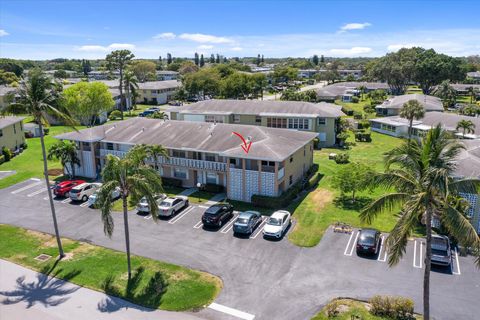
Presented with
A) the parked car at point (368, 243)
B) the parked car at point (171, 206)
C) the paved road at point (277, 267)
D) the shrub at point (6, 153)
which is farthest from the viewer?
the shrub at point (6, 153)

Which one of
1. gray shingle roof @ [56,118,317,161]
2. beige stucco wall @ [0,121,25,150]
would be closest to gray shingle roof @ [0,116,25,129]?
beige stucco wall @ [0,121,25,150]

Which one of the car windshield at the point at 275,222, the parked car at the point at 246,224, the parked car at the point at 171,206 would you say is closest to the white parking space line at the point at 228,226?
the parked car at the point at 246,224

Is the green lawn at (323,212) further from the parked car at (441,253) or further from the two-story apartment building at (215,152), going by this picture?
the parked car at (441,253)

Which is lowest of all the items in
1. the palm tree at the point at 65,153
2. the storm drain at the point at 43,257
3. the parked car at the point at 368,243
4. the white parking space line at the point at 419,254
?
the storm drain at the point at 43,257

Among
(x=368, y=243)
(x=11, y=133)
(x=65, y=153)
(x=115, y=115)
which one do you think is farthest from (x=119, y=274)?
(x=115, y=115)

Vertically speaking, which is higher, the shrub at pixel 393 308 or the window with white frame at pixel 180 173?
the window with white frame at pixel 180 173

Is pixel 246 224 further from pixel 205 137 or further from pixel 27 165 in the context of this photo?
pixel 27 165
